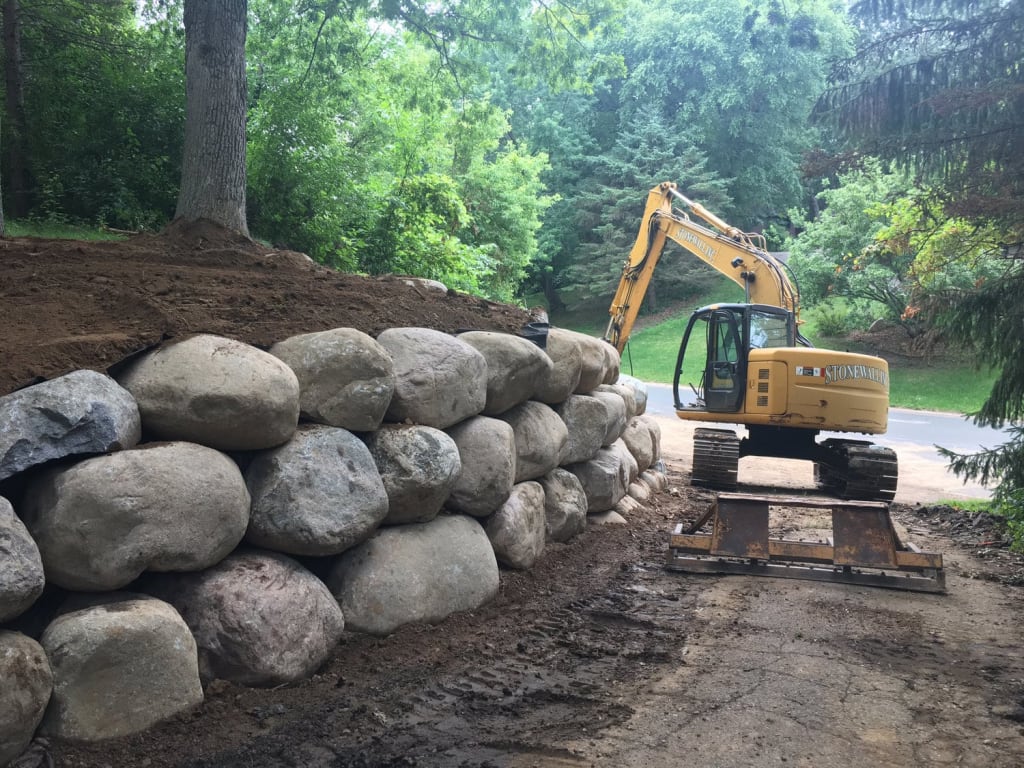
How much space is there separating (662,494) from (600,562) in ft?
11.7

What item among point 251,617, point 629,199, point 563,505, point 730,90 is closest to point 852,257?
point 629,199

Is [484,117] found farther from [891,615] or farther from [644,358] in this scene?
[644,358]

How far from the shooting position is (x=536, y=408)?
6.30m

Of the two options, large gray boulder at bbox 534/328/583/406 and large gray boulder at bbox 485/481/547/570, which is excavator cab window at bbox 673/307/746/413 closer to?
large gray boulder at bbox 534/328/583/406

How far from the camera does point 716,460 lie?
34.4 feet

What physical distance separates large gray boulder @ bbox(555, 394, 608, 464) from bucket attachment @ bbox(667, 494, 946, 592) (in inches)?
39.3

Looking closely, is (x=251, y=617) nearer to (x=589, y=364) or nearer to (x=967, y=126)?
(x=589, y=364)

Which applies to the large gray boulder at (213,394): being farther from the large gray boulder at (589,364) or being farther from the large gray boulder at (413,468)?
the large gray boulder at (589,364)

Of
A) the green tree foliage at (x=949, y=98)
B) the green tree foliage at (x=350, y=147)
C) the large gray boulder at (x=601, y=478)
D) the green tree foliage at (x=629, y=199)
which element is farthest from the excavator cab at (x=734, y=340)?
the green tree foliage at (x=629, y=199)

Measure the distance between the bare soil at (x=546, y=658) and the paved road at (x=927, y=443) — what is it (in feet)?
13.8

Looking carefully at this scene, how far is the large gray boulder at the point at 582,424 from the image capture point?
6.97 meters

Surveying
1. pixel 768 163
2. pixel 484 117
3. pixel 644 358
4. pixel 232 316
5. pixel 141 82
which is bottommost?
pixel 644 358

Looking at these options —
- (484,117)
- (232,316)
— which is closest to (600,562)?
(232,316)

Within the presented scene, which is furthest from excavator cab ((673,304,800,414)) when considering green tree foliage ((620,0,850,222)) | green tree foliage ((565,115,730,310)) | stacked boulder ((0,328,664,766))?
green tree foliage ((620,0,850,222))
